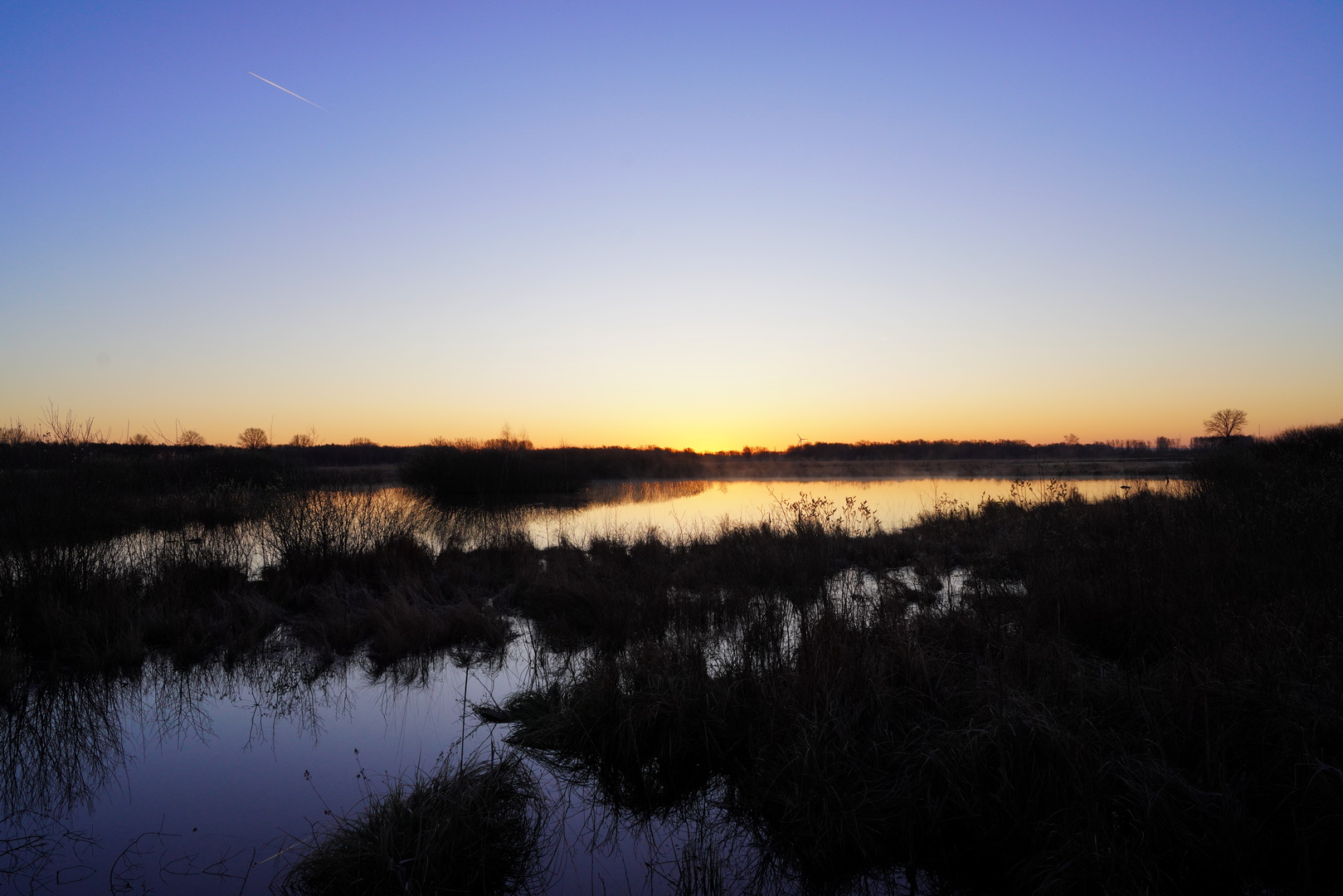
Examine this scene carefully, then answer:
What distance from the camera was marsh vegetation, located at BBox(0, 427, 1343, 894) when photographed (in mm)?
3025

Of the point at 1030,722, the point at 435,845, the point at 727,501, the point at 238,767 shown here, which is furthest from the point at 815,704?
the point at 727,501

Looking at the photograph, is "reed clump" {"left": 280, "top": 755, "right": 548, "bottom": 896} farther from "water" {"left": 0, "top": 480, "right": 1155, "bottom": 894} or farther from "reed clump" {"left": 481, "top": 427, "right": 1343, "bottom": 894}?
"reed clump" {"left": 481, "top": 427, "right": 1343, "bottom": 894}

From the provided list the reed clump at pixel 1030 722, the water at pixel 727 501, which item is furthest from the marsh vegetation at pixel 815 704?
the water at pixel 727 501

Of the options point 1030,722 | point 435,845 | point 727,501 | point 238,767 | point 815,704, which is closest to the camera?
point 435,845

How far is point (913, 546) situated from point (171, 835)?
10988 millimetres

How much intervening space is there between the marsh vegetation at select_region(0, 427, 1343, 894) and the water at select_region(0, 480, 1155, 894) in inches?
2.0

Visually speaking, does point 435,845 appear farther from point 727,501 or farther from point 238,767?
point 727,501

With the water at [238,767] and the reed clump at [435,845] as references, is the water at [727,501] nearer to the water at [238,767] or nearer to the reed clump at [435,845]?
the water at [238,767]

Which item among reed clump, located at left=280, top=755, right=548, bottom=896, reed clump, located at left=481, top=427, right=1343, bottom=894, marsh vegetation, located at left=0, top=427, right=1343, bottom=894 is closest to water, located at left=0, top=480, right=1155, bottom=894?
marsh vegetation, located at left=0, top=427, right=1343, bottom=894

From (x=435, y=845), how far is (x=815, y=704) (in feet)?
6.96

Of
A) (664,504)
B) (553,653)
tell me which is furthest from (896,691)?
(664,504)

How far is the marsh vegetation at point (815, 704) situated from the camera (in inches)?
119

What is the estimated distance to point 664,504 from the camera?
26.0 metres

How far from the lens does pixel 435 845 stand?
3.08 m
